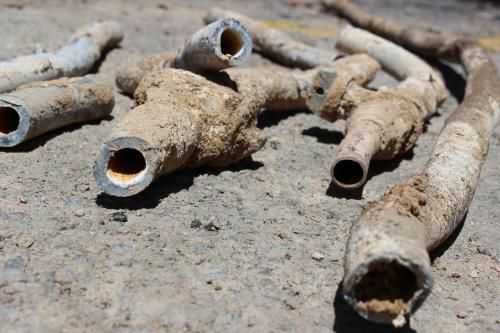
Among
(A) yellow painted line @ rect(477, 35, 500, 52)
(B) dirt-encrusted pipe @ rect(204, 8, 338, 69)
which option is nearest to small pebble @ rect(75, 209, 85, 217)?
(B) dirt-encrusted pipe @ rect(204, 8, 338, 69)

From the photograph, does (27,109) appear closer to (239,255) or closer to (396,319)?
(239,255)

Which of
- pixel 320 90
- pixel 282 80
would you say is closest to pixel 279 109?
pixel 282 80

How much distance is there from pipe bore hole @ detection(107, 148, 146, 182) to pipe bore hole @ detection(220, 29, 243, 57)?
983 mm

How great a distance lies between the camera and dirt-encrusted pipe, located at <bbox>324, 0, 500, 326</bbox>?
7.34 feet

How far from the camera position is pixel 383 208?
2.54m

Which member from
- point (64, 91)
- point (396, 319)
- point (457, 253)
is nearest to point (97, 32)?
Answer: point (64, 91)

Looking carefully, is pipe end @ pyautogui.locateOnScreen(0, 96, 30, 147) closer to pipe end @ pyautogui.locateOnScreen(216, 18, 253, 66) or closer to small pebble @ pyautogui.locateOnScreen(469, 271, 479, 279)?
pipe end @ pyautogui.locateOnScreen(216, 18, 253, 66)

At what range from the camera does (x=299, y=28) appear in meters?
8.58

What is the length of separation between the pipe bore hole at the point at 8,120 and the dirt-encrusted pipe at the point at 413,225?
2291 mm

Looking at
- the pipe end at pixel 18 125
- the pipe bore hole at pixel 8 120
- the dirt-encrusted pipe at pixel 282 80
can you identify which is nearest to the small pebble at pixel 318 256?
the dirt-encrusted pipe at pixel 282 80

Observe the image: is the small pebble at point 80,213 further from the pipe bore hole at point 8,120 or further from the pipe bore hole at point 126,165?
the pipe bore hole at point 8,120

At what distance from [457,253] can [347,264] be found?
1148 mm

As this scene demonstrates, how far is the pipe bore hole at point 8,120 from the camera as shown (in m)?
3.80

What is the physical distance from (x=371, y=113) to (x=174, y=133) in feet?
4.61
